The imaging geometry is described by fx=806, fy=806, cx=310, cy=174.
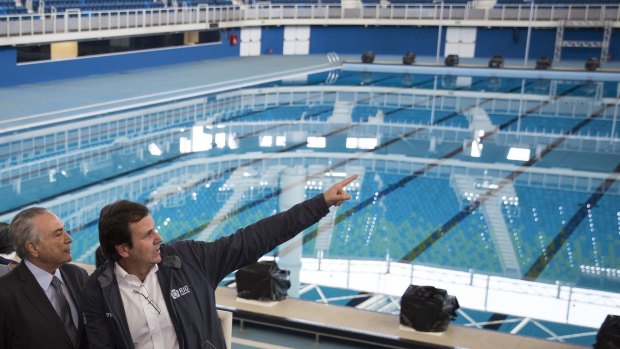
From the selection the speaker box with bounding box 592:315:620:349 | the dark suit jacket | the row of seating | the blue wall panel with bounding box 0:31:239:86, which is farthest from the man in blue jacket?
the row of seating

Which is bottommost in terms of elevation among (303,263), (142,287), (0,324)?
(303,263)

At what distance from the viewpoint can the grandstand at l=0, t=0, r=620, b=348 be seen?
24.3 ft

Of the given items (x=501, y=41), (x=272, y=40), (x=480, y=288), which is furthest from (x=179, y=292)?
(x=501, y=41)

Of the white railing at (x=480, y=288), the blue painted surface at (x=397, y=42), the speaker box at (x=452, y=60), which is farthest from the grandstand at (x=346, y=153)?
the blue painted surface at (x=397, y=42)

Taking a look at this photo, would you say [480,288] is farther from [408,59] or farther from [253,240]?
[408,59]

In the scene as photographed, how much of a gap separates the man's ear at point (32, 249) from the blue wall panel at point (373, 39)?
3002 centimetres

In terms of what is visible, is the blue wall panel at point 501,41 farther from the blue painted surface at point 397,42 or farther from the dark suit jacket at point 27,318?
the dark suit jacket at point 27,318

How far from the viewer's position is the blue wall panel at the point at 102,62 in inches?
772

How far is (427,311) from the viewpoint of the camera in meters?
5.54

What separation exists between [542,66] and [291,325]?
22.1 metres

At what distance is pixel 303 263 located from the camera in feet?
25.8

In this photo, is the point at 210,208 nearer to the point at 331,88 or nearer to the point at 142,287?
the point at 142,287

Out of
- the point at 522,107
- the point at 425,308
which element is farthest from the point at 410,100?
the point at 425,308

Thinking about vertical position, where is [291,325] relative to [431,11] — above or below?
below
